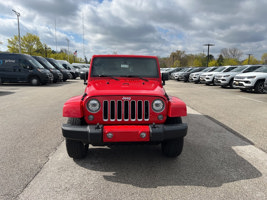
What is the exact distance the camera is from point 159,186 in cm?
278

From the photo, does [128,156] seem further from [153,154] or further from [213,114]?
[213,114]

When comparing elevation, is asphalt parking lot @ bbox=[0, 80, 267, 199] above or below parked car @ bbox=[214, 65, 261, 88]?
below

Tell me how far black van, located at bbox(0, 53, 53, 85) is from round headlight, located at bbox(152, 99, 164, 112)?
15144mm

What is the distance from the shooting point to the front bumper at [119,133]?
2912 mm

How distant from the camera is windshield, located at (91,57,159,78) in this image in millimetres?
4285

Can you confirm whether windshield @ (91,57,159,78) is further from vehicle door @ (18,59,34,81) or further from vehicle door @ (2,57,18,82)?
vehicle door @ (2,57,18,82)

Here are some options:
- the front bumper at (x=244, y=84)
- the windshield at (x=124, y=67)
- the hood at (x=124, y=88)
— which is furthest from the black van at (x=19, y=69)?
the hood at (x=124, y=88)

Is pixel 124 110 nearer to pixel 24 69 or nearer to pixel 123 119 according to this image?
pixel 123 119

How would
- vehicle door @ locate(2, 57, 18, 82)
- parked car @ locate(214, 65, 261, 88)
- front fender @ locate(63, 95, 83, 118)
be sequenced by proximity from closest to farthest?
1. front fender @ locate(63, 95, 83, 118)
2. parked car @ locate(214, 65, 261, 88)
3. vehicle door @ locate(2, 57, 18, 82)

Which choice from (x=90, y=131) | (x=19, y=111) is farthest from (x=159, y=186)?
(x=19, y=111)

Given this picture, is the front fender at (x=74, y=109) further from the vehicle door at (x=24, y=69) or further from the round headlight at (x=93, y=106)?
the vehicle door at (x=24, y=69)

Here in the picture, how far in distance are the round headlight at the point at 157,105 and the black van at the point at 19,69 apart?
15144 mm

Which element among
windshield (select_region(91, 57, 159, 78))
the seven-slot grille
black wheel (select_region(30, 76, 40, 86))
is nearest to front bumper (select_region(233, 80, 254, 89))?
windshield (select_region(91, 57, 159, 78))

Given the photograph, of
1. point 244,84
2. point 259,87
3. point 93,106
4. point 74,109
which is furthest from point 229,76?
point 74,109
